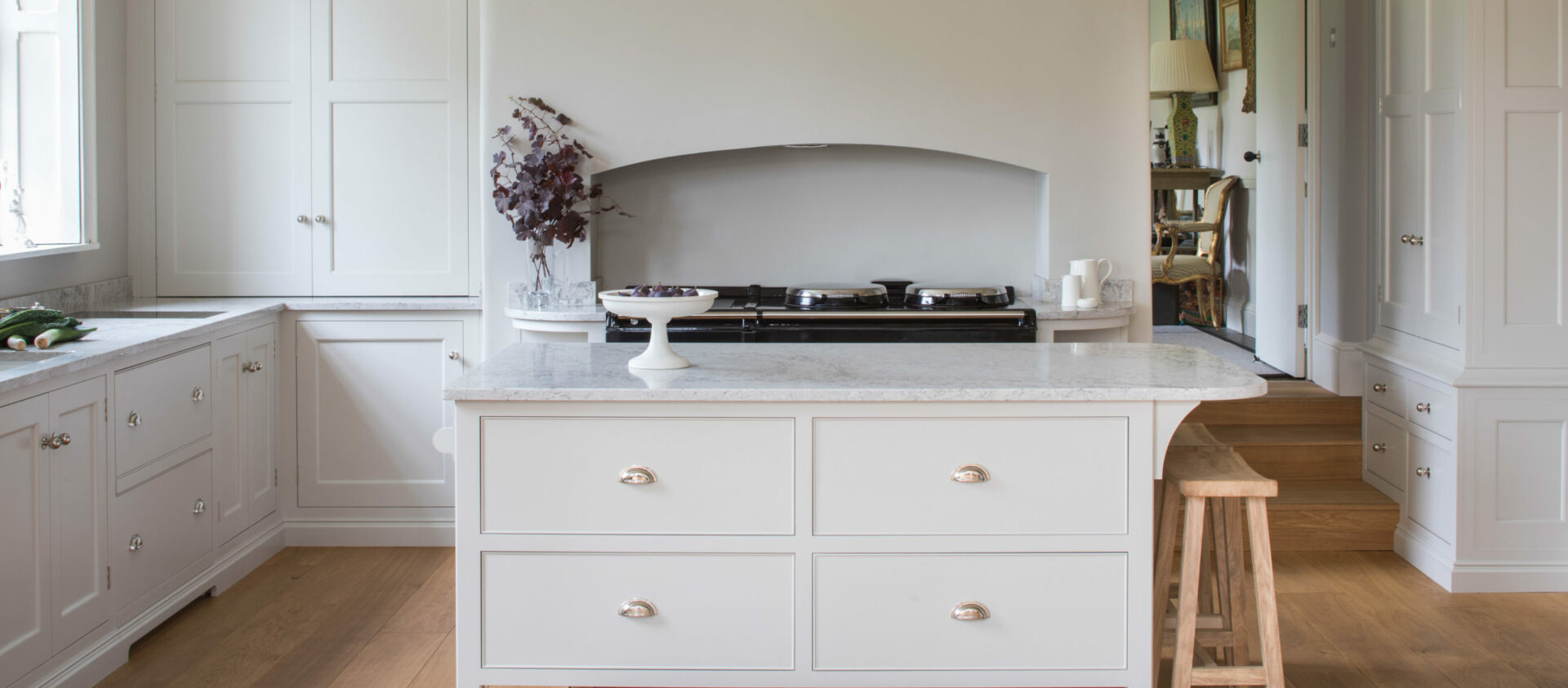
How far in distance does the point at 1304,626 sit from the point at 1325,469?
1.21 m

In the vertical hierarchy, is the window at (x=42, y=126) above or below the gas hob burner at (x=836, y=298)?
above

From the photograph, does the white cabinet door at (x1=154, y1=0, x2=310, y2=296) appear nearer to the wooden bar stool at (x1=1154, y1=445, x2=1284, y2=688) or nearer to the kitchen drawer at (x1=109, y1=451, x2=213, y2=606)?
the kitchen drawer at (x1=109, y1=451, x2=213, y2=606)

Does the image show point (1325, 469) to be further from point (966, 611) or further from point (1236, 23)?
point (1236, 23)

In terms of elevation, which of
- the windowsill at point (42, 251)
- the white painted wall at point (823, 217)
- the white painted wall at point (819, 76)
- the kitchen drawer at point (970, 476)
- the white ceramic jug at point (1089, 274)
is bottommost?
the kitchen drawer at point (970, 476)

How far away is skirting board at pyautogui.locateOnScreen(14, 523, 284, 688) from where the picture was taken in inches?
114

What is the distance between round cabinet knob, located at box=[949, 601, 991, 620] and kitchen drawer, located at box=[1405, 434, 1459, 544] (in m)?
2.09

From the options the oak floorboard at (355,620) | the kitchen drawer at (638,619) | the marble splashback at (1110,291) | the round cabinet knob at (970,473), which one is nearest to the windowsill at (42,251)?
the oak floorboard at (355,620)

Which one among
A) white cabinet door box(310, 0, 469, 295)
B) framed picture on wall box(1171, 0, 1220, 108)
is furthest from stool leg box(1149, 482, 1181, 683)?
framed picture on wall box(1171, 0, 1220, 108)

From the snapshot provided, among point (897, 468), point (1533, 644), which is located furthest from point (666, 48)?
point (1533, 644)

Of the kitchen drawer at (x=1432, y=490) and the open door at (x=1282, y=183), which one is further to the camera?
the open door at (x=1282, y=183)

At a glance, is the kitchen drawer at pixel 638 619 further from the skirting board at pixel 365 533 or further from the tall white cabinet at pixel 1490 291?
the tall white cabinet at pixel 1490 291

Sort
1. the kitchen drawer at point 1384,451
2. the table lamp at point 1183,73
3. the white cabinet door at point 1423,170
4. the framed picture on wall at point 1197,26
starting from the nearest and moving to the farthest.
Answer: the white cabinet door at point 1423,170 → the kitchen drawer at point 1384,451 → the table lamp at point 1183,73 → the framed picture on wall at point 1197,26

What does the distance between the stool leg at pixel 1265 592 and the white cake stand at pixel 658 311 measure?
121cm

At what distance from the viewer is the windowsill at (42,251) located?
3.55 metres
